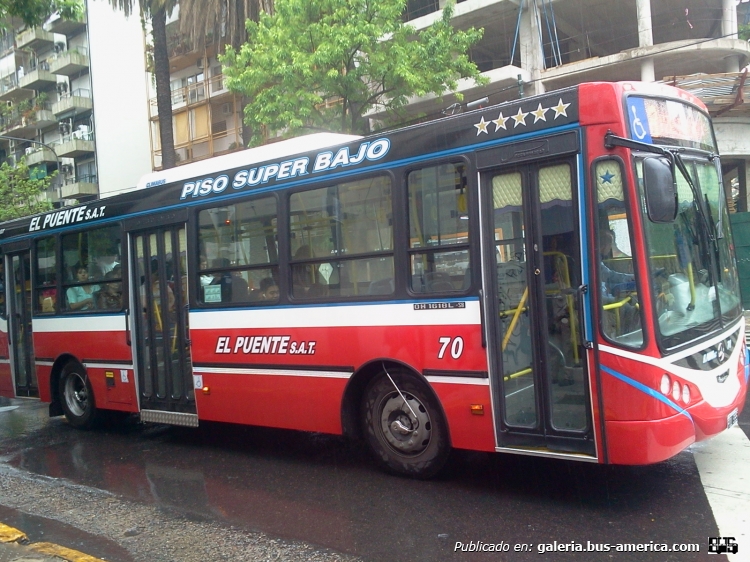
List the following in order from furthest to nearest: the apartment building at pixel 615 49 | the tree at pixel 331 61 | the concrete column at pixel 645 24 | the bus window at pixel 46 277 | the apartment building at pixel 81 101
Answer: the apartment building at pixel 81 101 < the concrete column at pixel 645 24 < the apartment building at pixel 615 49 < the tree at pixel 331 61 < the bus window at pixel 46 277

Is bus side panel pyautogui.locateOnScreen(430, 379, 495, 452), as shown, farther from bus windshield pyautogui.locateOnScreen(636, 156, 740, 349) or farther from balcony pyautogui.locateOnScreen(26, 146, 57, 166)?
balcony pyautogui.locateOnScreen(26, 146, 57, 166)

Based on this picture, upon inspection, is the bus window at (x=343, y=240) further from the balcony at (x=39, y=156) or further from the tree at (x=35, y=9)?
the balcony at (x=39, y=156)

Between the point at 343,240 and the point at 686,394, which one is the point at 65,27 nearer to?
the point at 343,240

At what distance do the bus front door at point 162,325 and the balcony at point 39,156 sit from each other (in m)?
40.0

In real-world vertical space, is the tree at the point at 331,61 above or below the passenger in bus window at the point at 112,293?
above

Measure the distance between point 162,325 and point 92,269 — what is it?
5.24ft

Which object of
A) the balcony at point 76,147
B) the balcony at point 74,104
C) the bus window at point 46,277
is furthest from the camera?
the balcony at point 74,104

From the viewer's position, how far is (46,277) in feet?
32.8

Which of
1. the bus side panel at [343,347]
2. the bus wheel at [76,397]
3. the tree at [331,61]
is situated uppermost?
the tree at [331,61]

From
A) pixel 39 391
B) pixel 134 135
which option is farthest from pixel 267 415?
pixel 134 135

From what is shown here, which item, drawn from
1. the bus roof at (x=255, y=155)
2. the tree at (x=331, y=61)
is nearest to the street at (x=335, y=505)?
the bus roof at (x=255, y=155)

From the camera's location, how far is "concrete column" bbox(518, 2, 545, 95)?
838 inches

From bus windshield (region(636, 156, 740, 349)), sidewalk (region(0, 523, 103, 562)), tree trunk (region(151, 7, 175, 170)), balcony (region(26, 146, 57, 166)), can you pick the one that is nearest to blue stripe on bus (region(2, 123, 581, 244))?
bus windshield (region(636, 156, 740, 349))

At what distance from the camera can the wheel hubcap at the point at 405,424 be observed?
6.09 metres
